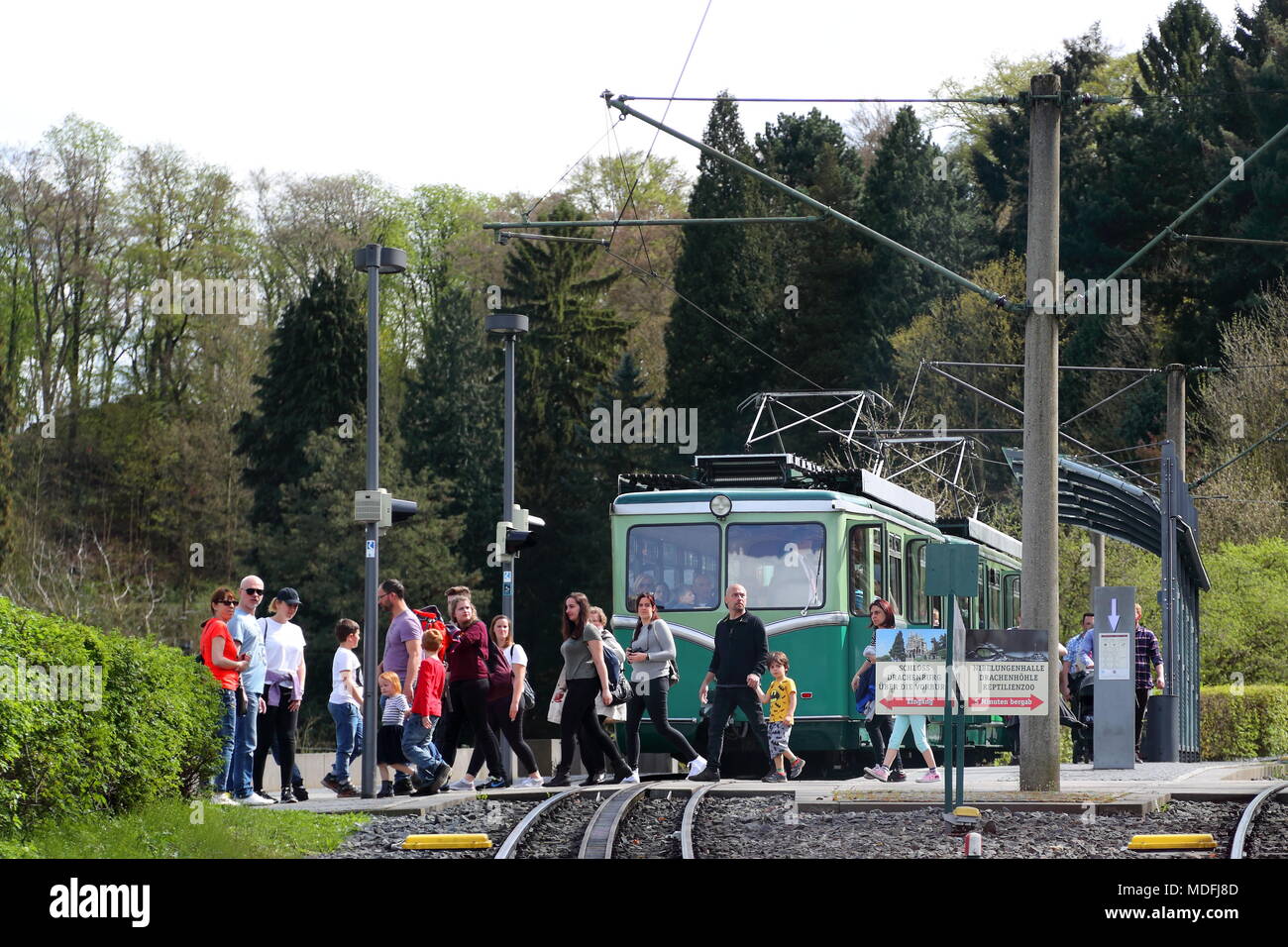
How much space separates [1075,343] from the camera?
59562 mm

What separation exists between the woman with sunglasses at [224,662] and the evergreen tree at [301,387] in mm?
44220

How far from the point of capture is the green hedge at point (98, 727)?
11.3 metres

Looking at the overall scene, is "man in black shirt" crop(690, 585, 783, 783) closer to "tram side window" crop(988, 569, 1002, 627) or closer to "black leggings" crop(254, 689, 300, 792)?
"black leggings" crop(254, 689, 300, 792)

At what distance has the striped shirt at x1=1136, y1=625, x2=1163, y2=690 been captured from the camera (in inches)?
887

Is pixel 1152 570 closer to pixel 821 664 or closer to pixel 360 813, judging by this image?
pixel 821 664

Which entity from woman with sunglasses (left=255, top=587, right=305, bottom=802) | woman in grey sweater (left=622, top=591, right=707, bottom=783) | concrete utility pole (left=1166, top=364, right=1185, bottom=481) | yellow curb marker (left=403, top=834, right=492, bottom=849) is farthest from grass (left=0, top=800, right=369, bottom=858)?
concrete utility pole (left=1166, top=364, right=1185, bottom=481)

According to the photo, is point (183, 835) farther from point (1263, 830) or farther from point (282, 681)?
point (1263, 830)

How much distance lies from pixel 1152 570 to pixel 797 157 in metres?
40.6

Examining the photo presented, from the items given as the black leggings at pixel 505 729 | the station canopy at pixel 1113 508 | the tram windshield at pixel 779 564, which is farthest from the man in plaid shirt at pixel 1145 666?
the black leggings at pixel 505 729

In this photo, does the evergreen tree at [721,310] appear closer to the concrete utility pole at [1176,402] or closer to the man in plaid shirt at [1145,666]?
the concrete utility pole at [1176,402]

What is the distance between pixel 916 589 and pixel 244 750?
9170 millimetres

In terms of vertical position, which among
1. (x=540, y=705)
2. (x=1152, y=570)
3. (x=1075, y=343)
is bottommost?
(x=540, y=705)
